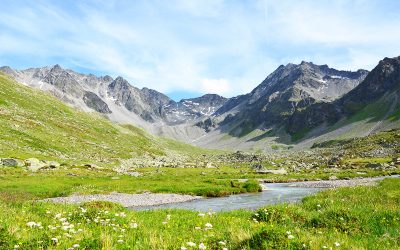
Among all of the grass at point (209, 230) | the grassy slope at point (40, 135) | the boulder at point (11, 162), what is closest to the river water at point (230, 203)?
the grass at point (209, 230)

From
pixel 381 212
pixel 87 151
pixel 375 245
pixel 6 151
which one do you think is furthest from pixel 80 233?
pixel 87 151

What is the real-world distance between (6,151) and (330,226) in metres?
84.5

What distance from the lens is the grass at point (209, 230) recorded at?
33.9 ft

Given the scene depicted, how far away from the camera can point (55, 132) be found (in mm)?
135250

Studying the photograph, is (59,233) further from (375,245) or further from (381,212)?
(381,212)

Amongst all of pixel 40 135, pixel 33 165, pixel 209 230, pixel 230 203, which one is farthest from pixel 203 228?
pixel 40 135

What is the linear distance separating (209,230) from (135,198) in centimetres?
3492

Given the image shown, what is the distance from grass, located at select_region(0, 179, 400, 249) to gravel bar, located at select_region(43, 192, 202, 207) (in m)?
22.3

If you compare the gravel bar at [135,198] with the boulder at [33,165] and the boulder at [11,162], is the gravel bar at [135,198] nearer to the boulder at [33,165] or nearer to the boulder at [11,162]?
the boulder at [33,165]

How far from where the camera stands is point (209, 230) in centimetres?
1335

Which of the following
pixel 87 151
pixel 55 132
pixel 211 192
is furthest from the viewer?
pixel 55 132

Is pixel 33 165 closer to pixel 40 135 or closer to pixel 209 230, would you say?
pixel 40 135

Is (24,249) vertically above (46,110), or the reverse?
(46,110)

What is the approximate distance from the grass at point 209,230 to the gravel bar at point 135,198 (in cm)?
2225
